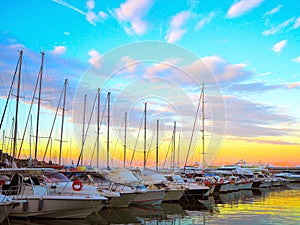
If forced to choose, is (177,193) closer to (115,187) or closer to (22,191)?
(115,187)

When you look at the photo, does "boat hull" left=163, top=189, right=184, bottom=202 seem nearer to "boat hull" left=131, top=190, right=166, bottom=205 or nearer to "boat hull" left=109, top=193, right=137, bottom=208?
"boat hull" left=131, top=190, right=166, bottom=205

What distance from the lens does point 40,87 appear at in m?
46.8

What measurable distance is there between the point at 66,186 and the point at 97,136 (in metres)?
27.9

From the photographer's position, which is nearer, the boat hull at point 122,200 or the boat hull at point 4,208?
the boat hull at point 4,208

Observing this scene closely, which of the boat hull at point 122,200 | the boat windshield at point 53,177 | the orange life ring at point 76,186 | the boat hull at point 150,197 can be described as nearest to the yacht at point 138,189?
the boat hull at point 150,197

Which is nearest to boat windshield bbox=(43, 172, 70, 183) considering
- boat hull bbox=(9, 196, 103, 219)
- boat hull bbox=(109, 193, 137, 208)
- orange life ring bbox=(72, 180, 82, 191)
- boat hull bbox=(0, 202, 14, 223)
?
orange life ring bbox=(72, 180, 82, 191)

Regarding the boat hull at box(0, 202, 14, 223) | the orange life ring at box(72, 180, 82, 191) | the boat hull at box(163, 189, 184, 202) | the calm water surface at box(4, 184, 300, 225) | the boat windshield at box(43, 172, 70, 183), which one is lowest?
the calm water surface at box(4, 184, 300, 225)

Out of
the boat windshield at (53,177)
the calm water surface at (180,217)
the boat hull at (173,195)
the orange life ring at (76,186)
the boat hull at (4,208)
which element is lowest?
the calm water surface at (180,217)

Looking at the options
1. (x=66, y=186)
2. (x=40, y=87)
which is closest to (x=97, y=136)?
(x=40, y=87)

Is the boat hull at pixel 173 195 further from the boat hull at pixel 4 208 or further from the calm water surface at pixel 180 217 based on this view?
the boat hull at pixel 4 208

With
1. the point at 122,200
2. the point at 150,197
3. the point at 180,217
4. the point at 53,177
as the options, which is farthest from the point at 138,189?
the point at 53,177

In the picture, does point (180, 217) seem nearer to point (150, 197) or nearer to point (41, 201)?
point (150, 197)

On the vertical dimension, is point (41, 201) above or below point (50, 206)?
above

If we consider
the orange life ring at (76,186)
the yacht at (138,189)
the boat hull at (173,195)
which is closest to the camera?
the orange life ring at (76,186)
